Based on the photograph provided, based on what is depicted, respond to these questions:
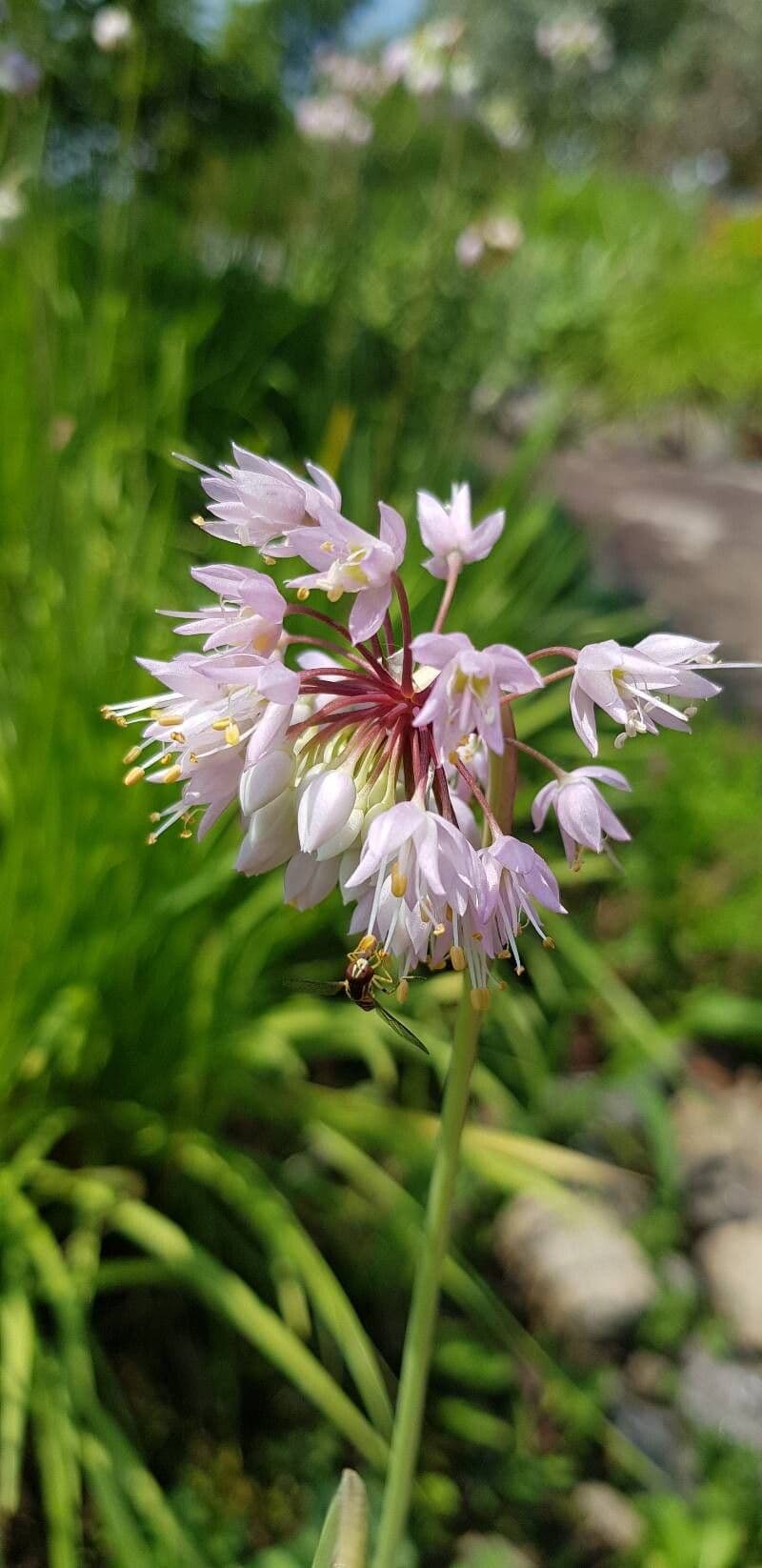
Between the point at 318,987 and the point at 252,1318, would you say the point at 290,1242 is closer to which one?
the point at 252,1318

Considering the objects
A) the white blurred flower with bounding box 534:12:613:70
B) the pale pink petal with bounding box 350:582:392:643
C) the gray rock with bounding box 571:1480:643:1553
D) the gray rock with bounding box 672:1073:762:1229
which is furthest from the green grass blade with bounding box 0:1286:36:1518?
the white blurred flower with bounding box 534:12:613:70

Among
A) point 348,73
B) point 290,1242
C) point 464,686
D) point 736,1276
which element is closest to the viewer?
point 464,686

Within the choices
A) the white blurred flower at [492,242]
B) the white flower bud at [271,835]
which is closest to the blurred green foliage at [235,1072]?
the white blurred flower at [492,242]

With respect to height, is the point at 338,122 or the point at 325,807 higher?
the point at 338,122

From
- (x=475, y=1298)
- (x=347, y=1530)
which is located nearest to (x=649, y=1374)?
(x=475, y=1298)

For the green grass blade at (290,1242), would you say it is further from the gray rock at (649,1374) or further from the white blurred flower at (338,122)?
the white blurred flower at (338,122)
